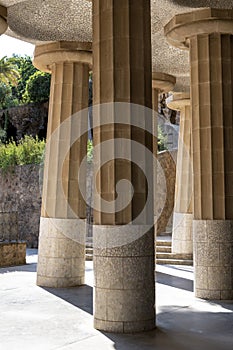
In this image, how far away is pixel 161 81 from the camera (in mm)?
17109

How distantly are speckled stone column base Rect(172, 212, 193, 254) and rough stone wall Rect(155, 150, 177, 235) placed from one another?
25.6ft

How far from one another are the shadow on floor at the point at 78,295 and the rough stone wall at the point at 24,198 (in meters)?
11.8

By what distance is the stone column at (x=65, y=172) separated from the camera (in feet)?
42.1

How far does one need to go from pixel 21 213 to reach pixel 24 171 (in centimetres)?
228

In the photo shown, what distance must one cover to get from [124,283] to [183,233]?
10634 millimetres

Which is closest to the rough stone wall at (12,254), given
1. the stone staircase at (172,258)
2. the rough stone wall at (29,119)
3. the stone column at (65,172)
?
the stone column at (65,172)

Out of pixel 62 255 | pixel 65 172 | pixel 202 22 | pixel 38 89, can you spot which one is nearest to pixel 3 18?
pixel 65 172

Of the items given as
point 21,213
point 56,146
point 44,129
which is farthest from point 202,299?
point 44,129

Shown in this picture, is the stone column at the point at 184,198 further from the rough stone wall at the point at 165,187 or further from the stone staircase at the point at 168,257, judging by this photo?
the rough stone wall at the point at 165,187

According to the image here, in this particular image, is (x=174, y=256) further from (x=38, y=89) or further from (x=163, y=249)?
(x=38, y=89)

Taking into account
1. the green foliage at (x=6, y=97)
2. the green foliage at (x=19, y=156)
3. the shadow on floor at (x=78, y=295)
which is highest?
the green foliage at (x=6, y=97)

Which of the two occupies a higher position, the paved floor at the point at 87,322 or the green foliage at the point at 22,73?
the green foliage at the point at 22,73

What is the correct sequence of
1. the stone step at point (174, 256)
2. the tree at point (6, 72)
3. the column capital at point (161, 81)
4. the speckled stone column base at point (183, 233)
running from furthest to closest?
the tree at point (6, 72)
the speckled stone column base at point (183, 233)
the stone step at point (174, 256)
the column capital at point (161, 81)

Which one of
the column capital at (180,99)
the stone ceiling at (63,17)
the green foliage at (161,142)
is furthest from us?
the green foliage at (161,142)
